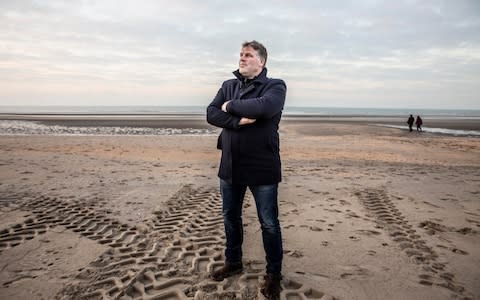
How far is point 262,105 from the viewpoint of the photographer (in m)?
2.83

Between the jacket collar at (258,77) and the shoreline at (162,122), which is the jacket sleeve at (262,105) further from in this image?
the shoreline at (162,122)

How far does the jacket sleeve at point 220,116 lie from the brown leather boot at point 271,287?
148 centimetres

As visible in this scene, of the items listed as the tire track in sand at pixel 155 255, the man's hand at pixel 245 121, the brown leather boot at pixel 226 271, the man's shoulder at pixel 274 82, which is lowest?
the tire track in sand at pixel 155 255

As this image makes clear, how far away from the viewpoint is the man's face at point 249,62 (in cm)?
299

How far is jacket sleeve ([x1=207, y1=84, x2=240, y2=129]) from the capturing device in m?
2.98

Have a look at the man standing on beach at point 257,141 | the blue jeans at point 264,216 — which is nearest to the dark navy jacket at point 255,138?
the man standing on beach at point 257,141

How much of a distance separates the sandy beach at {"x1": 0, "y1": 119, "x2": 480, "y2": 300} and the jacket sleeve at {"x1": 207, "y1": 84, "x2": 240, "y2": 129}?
5.19 feet

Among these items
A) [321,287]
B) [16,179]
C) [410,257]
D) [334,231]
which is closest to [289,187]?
[334,231]

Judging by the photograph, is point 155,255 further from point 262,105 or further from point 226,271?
point 262,105

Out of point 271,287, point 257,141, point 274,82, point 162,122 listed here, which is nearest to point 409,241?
point 271,287

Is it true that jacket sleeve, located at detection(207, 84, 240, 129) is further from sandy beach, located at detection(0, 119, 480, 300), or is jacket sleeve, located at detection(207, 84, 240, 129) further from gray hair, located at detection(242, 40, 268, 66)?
sandy beach, located at detection(0, 119, 480, 300)

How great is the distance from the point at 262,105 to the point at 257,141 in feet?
1.10

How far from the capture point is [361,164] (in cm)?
1129

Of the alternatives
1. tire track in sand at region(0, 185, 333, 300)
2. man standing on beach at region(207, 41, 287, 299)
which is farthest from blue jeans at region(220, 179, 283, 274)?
tire track in sand at region(0, 185, 333, 300)
